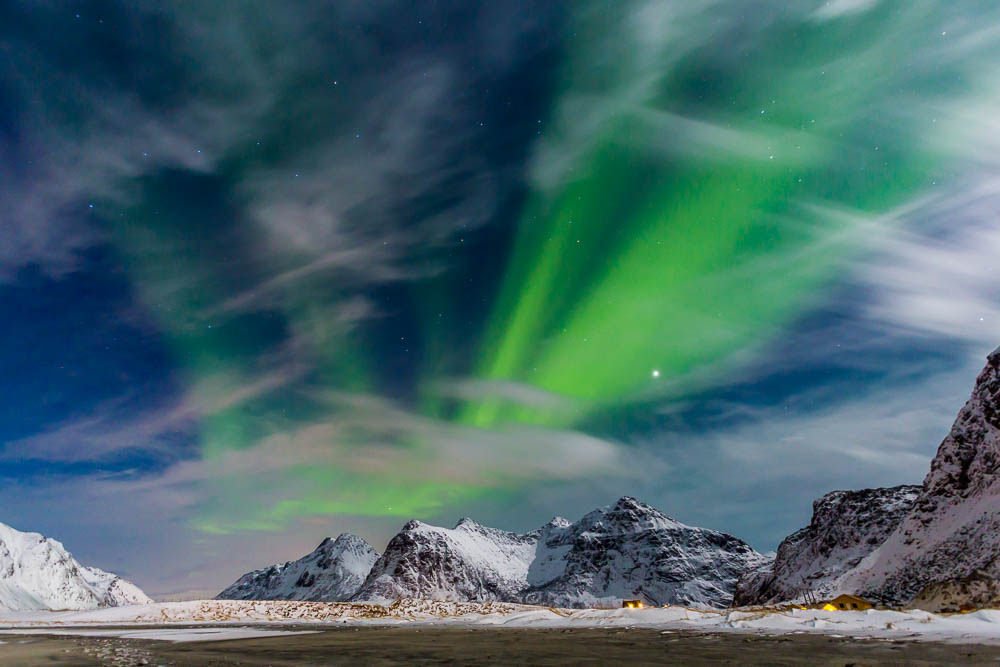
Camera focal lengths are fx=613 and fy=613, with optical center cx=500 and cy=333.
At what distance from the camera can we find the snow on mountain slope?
366 feet

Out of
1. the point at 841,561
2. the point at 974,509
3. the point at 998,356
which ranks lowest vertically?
the point at 841,561

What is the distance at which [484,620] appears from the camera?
5534cm

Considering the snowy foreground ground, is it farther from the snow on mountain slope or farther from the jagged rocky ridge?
the snow on mountain slope

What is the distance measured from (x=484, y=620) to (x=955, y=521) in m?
124

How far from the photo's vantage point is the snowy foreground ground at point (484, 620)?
83.0 ft

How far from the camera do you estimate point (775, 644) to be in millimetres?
19297

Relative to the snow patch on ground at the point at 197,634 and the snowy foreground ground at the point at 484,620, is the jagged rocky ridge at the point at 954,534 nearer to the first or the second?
the snowy foreground ground at the point at 484,620

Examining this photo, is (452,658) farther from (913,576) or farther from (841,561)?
(841,561)

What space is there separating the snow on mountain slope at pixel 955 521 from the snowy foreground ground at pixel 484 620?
8192cm

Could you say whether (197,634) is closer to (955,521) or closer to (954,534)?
(954,534)

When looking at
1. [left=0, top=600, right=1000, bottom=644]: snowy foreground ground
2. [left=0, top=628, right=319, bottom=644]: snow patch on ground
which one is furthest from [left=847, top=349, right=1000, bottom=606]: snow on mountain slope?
[left=0, top=628, right=319, bottom=644]: snow patch on ground

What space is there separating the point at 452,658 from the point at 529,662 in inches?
101

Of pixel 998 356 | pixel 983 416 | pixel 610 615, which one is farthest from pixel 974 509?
pixel 610 615

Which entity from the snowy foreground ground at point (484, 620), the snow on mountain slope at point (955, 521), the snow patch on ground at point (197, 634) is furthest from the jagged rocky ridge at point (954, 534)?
the snow patch on ground at point (197, 634)
